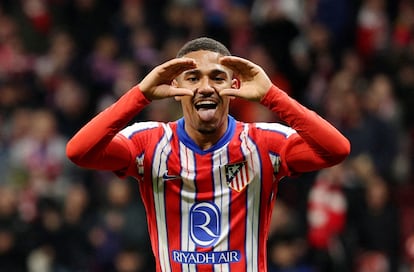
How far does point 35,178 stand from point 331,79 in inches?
138

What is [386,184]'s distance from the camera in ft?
34.7

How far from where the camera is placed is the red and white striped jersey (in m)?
5.25

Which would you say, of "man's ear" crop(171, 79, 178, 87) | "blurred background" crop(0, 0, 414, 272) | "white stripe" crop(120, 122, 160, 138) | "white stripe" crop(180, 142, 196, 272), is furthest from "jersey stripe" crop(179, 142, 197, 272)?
"blurred background" crop(0, 0, 414, 272)

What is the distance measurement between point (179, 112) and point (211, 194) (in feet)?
19.8

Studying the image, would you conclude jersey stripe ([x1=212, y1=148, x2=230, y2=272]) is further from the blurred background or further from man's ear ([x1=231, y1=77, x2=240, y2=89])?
A: the blurred background

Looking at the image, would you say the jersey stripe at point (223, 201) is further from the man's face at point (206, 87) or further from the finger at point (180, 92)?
the finger at point (180, 92)

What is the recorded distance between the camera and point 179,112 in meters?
11.3

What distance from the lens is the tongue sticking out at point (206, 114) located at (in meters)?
5.11

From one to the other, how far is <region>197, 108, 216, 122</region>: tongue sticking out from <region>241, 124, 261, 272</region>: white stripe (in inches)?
12.1

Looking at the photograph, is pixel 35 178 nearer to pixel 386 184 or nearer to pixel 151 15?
pixel 151 15

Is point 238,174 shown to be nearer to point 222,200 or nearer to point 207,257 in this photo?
point 222,200

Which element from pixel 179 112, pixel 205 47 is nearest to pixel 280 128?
pixel 205 47

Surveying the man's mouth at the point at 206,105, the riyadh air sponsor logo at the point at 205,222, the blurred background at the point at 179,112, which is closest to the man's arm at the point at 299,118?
the man's mouth at the point at 206,105

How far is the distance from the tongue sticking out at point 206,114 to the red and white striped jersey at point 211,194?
241 millimetres
